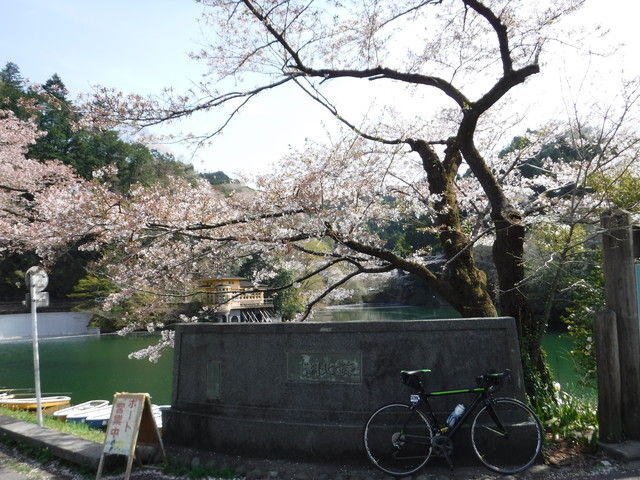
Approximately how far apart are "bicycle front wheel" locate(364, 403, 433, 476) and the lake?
9.38 m

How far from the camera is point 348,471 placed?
445cm

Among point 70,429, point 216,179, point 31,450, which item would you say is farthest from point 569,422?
point 216,179

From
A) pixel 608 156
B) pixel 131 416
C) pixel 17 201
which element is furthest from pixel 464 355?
pixel 17 201

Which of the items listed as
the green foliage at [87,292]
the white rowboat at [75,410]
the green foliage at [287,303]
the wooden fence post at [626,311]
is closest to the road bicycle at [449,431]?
the wooden fence post at [626,311]

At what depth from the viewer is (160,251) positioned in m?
8.46

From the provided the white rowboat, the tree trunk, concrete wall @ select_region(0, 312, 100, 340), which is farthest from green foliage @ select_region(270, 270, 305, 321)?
concrete wall @ select_region(0, 312, 100, 340)

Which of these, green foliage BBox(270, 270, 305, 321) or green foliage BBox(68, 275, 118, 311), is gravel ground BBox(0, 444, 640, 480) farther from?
green foliage BBox(68, 275, 118, 311)

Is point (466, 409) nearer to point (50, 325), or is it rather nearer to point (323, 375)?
point (323, 375)

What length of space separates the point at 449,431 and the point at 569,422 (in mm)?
1544

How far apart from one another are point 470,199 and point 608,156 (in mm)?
2333

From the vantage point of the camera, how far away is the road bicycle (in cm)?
428

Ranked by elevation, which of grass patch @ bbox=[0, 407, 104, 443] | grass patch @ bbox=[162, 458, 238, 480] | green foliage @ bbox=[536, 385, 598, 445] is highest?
green foliage @ bbox=[536, 385, 598, 445]

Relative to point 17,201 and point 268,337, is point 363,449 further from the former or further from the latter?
point 17,201

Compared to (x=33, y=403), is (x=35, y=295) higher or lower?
higher
